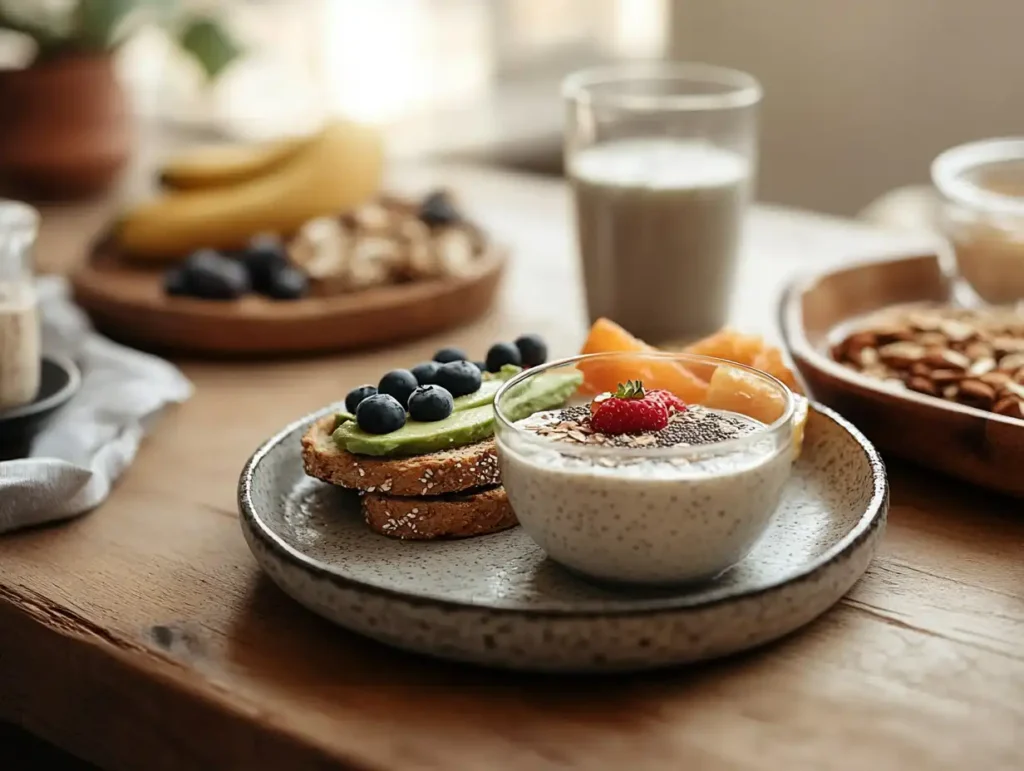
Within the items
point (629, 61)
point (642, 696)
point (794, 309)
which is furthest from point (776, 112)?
point (642, 696)

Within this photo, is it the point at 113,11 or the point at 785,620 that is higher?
the point at 113,11

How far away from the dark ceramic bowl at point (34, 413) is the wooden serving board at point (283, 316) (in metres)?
0.24

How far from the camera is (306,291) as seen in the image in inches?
58.9

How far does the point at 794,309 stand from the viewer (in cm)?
125

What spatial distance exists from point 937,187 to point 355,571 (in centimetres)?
77

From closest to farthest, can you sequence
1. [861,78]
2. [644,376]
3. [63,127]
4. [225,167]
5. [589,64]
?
[644,376]
[225,167]
[63,127]
[861,78]
[589,64]

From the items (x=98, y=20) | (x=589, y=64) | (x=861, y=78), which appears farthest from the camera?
(x=589, y=64)

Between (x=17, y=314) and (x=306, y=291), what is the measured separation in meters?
0.41

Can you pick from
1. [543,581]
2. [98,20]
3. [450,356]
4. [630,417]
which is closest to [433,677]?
[543,581]

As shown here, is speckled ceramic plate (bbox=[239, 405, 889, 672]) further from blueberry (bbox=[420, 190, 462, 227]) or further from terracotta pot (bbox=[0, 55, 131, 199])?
terracotta pot (bbox=[0, 55, 131, 199])

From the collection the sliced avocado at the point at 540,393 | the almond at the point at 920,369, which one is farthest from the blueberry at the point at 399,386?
the almond at the point at 920,369

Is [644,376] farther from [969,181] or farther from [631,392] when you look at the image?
[969,181]

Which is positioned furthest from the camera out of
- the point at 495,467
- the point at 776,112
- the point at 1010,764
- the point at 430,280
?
the point at 776,112

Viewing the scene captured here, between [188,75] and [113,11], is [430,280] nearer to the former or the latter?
[113,11]
